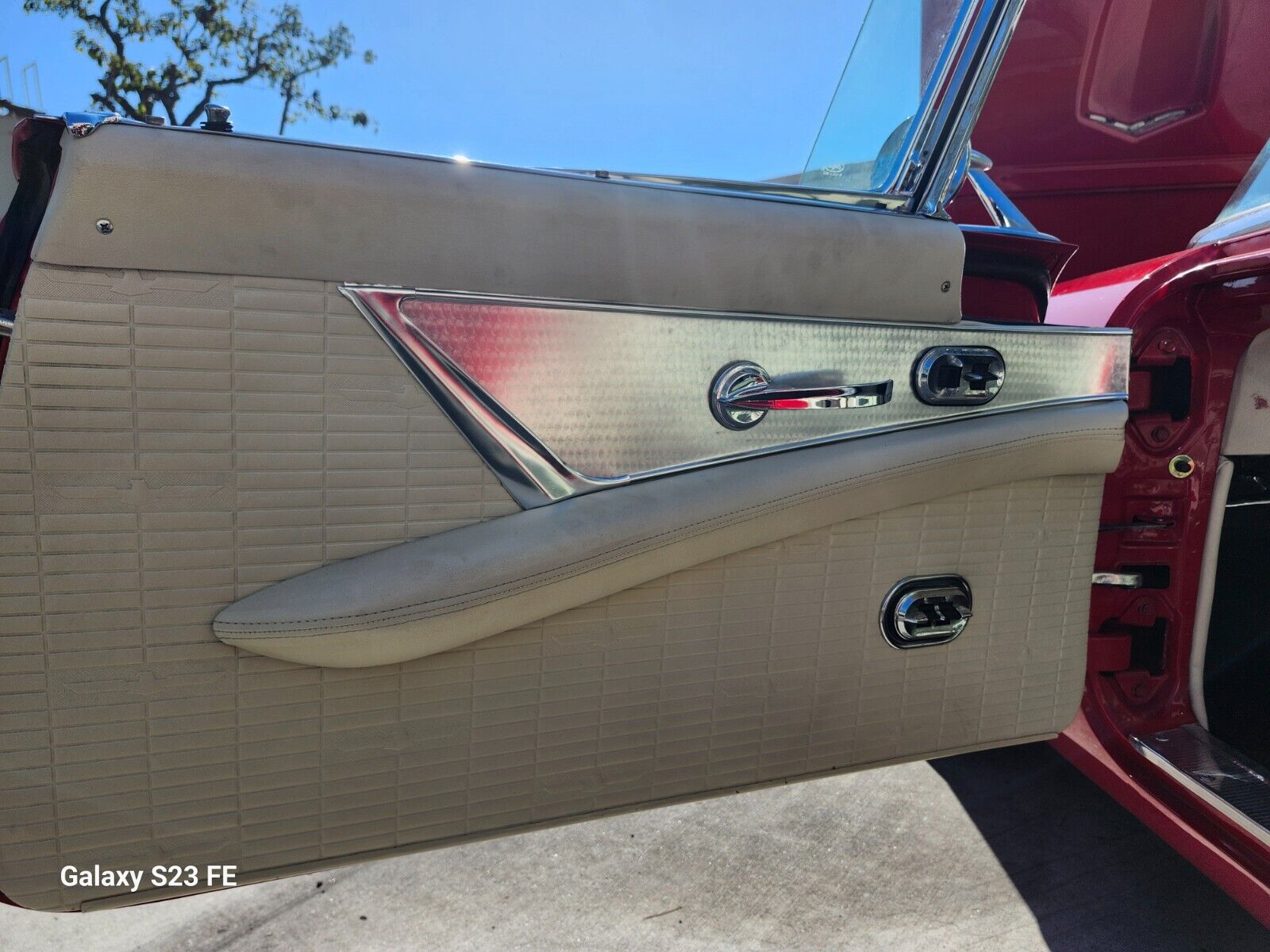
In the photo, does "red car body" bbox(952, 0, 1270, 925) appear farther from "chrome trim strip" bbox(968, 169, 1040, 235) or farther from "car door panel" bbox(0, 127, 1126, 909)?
"car door panel" bbox(0, 127, 1126, 909)

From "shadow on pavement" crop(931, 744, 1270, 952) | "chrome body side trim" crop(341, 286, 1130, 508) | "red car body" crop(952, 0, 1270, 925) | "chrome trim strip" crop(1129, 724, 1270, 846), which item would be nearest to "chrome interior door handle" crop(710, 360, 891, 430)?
"chrome body side trim" crop(341, 286, 1130, 508)

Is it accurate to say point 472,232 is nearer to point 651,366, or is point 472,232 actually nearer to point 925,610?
point 651,366

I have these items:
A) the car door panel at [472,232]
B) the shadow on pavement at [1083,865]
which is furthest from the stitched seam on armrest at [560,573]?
the shadow on pavement at [1083,865]

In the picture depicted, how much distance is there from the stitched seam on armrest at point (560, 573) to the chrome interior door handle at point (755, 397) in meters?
0.12

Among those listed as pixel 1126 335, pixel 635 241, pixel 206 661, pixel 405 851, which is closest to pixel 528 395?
pixel 635 241

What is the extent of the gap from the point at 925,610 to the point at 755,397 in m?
0.48

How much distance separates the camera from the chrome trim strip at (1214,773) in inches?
61.9

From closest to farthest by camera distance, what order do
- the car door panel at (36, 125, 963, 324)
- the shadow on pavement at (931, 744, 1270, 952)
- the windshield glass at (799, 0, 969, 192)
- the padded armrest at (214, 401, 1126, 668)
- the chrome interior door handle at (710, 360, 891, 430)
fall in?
the car door panel at (36, 125, 963, 324) → the padded armrest at (214, 401, 1126, 668) → the chrome interior door handle at (710, 360, 891, 430) → the windshield glass at (799, 0, 969, 192) → the shadow on pavement at (931, 744, 1270, 952)

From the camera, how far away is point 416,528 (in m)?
1.19

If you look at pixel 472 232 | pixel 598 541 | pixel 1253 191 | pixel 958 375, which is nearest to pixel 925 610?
pixel 958 375

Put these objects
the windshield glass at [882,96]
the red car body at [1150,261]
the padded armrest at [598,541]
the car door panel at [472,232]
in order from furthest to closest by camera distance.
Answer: the red car body at [1150,261] → the windshield glass at [882,96] → the padded armrest at [598,541] → the car door panel at [472,232]

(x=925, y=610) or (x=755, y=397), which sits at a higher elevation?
(x=755, y=397)

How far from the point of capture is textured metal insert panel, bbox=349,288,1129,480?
119 cm

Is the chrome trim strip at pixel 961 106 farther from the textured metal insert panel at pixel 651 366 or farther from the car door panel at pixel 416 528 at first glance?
the textured metal insert panel at pixel 651 366
